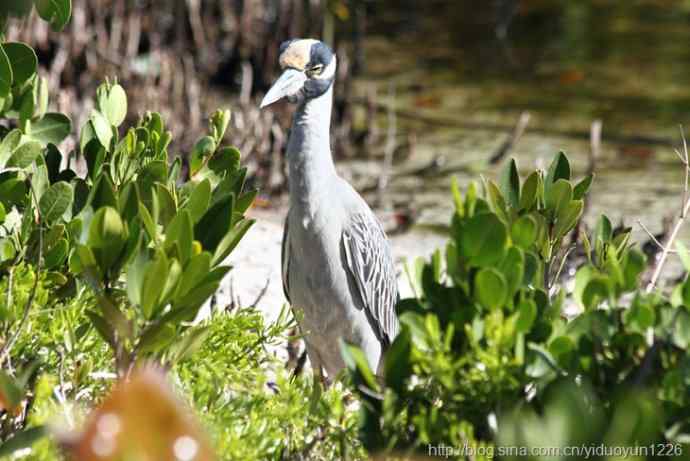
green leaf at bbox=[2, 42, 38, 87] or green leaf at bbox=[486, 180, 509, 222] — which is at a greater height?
green leaf at bbox=[2, 42, 38, 87]

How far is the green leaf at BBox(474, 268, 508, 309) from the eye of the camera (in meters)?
1.72

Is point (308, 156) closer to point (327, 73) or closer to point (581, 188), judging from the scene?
point (327, 73)

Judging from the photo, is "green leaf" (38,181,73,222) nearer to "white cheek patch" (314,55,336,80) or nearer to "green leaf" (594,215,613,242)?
"white cheek patch" (314,55,336,80)

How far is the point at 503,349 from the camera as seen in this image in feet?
5.69

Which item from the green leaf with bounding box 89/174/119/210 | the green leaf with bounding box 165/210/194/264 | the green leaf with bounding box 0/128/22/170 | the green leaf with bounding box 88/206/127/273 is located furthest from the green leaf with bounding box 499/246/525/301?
the green leaf with bounding box 0/128/22/170

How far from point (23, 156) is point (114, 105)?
0.23m

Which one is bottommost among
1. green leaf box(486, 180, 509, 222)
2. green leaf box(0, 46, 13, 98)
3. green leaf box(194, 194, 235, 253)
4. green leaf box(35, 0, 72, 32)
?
green leaf box(486, 180, 509, 222)

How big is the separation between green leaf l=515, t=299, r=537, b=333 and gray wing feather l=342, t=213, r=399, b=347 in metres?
1.08

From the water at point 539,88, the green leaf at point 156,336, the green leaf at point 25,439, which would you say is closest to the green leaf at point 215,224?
the green leaf at point 156,336

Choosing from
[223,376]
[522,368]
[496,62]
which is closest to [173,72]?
[496,62]

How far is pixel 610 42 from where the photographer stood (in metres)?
7.50

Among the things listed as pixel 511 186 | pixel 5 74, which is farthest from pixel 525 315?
pixel 5 74

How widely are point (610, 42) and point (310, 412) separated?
6038 millimetres

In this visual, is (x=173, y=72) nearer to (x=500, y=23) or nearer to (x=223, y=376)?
(x=500, y=23)
